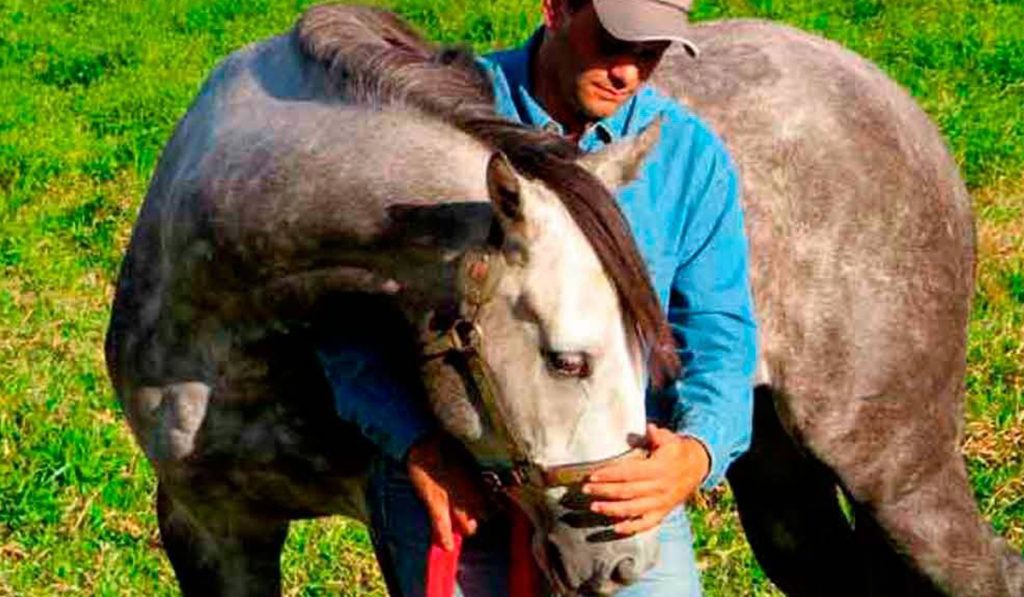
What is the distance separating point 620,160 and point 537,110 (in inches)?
12.3

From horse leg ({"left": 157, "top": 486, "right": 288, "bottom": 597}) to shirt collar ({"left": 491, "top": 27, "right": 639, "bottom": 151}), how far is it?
1090mm

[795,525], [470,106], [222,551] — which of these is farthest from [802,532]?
[470,106]

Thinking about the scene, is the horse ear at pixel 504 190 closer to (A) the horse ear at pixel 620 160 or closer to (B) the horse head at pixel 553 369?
(B) the horse head at pixel 553 369

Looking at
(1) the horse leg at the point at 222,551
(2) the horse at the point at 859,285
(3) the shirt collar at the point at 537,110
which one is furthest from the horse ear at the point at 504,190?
(2) the horse at the point at 859,285

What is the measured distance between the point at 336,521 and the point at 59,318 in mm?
1942

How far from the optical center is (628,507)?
10.6 ft

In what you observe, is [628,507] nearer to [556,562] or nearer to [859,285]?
[556,562]

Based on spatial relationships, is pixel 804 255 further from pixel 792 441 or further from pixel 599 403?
pixel 599 403

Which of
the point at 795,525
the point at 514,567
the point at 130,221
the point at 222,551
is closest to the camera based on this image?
the point at 514,567

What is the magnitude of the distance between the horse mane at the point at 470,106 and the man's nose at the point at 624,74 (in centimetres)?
20

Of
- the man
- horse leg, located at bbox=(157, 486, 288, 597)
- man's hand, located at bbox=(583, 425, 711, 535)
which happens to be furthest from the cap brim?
horse leg, located at bbox=(157, 486, 288, 597)

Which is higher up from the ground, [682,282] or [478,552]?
[682,282]

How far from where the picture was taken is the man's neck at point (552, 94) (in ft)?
11.5

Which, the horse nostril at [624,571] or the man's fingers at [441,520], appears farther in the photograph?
the man's fingers at [441,520]
